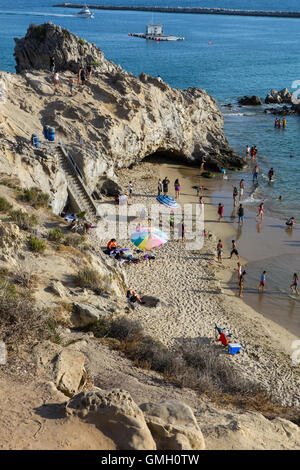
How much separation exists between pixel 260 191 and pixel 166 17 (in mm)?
152885

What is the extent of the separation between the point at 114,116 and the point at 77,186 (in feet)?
28.4

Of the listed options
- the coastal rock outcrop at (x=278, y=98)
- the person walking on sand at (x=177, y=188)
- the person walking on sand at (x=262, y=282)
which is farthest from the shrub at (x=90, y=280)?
the coastal rock outcrop at (x=278, y=98)

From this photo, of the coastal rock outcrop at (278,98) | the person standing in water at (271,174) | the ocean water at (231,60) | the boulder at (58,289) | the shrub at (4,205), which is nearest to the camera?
the boulder at (58,289)

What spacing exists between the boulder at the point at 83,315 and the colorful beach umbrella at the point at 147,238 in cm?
801

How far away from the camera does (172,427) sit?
19.4 ft

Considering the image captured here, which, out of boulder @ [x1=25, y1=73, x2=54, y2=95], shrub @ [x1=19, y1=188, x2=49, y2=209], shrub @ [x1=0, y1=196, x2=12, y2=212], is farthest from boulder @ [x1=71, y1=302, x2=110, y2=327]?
boulder @ [x1=25, y1=73, x2=54, y2=95]

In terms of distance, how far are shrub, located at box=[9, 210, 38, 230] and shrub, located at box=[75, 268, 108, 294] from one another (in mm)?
2669

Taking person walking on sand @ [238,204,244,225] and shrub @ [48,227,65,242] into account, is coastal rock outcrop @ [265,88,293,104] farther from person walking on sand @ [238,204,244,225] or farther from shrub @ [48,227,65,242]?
shrub @ [48,227,65,242]

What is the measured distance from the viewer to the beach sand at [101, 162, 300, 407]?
1313 centimetres

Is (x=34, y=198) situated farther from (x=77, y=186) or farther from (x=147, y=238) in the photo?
(x=77, y=186)

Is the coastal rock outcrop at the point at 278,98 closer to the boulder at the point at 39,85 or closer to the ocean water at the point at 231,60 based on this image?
the ocean water at the point at 231,60

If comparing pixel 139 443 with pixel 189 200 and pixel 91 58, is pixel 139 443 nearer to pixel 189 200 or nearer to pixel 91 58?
pixel 189 200

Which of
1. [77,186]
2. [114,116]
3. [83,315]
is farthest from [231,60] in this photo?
[83,315]

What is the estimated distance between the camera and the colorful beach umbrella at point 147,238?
62.6 feet
